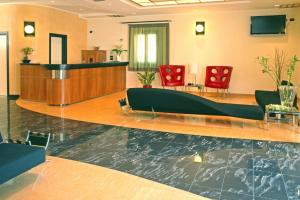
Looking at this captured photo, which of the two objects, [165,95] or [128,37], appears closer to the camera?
[165,95]

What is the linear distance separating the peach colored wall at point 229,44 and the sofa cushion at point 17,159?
854 centimetres

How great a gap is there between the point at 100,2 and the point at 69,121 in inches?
163

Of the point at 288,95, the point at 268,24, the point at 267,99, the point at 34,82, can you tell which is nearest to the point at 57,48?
A: the point at 34,82

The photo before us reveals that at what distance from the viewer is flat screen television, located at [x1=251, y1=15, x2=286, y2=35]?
9648mm

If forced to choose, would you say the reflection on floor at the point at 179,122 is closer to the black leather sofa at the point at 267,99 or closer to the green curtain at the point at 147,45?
the black leather sofa at the point at 267,99

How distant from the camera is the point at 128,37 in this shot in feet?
38.3

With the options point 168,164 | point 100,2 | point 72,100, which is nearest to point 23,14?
point 100,2

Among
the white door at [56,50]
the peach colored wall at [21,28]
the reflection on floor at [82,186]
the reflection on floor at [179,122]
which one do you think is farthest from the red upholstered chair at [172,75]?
the reflection on floor at [82,186]

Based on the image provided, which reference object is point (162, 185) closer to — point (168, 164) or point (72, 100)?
point (168, 164)

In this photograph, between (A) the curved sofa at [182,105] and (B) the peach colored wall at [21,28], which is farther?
(B) the peach colored wall at [21,28]

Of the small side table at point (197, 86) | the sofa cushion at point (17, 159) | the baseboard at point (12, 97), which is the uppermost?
the small side table at point (197, 86)

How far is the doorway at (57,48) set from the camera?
1027 centimetres

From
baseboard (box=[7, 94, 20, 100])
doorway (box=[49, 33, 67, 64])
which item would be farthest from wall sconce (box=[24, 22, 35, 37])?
baseboard (box=[7, 94, 20, 100])

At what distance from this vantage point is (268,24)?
9773 millimetres
